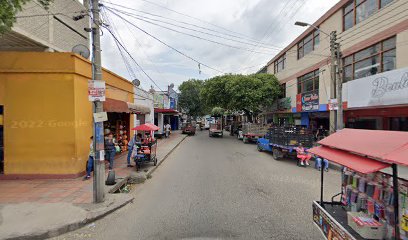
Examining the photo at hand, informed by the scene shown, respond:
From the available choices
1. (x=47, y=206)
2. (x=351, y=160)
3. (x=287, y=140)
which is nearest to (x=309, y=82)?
(x=287, y=140)

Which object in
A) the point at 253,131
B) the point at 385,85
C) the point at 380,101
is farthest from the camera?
the point at 253,131

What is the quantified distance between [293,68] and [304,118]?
17.4ft

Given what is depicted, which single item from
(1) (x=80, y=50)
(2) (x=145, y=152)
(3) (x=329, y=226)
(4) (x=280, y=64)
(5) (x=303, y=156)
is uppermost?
(4) (x=280, y=64)

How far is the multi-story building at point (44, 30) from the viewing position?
9.88m

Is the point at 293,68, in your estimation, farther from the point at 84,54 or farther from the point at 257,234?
the point at 257,234

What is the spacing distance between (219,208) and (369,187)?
342 cm

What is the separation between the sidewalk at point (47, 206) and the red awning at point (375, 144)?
516 cm

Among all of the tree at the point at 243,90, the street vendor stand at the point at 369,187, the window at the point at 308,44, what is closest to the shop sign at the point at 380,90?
the window at the point at 308,44

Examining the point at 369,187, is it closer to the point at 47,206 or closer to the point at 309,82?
the point at 47,206

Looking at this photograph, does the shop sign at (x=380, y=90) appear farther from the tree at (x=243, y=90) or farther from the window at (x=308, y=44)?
the tree at (x=243, y=90)

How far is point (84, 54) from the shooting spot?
1048cm

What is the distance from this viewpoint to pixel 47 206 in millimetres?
5902

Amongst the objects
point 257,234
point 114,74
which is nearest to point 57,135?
point 114,74

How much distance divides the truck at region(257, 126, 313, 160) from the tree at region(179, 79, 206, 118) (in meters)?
34.4
